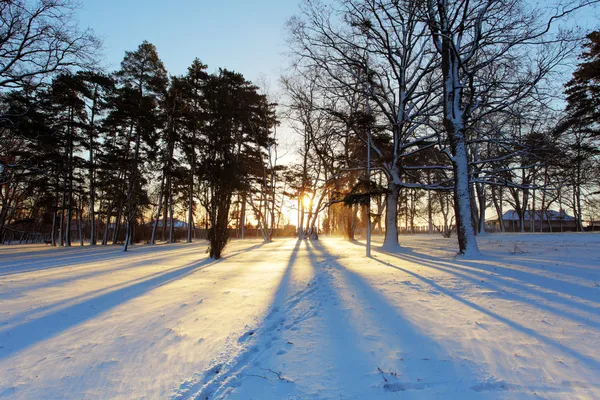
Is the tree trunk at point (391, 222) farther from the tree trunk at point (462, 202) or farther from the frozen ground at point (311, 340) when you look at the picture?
the frozen ground at point (311, 340)

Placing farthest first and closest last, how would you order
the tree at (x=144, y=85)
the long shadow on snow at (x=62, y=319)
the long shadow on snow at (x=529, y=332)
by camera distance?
the tree at (x=144, y=85) < the long shadow on snow at (x=62, y=319) < the long shadow on snow at (x=529, y=332)

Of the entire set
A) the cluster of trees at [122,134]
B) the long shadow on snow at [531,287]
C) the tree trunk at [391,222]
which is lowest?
the long shadow on snow at [531,287]

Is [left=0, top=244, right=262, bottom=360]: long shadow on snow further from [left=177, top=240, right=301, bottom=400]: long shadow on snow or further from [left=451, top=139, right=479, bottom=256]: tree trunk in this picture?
[left=451, top=139, right=479, bottom=256]: tree trunk

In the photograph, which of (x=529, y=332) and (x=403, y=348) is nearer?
(x=403, y=348)

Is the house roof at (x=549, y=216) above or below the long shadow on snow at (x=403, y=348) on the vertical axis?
above

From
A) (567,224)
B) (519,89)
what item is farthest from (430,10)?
(567,224)

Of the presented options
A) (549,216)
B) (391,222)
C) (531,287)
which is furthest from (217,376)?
(549,216)

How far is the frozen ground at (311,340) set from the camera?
7.89 feet

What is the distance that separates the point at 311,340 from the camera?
333 cm

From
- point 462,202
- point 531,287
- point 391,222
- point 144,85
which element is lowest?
point 531,287

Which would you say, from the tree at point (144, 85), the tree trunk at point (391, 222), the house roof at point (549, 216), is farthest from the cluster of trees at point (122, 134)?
the house roof at point (549, 216)

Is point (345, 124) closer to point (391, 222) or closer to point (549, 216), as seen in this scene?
point (391, 222)

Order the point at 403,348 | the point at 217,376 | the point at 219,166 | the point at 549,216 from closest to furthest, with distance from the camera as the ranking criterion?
the point at 217,376
the point at 403,348
the point at 219,166
the point at 549,216

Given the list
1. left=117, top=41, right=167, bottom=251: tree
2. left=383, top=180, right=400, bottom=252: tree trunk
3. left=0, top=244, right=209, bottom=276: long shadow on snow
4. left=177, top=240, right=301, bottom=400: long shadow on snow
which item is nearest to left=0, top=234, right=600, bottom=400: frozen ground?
left=177, top=240, right=301, bottom=400: long shadow on snow
